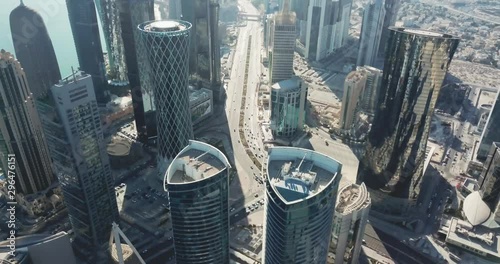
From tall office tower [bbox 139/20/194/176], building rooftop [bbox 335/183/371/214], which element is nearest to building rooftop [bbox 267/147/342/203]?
building rooftop [bbox 335/183/371/214]

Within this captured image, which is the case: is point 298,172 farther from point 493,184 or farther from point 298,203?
point 493,184

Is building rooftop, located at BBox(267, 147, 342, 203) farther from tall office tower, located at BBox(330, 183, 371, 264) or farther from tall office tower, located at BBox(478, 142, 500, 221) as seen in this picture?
tall office tower, located at BBox(478, 142, 500, 221)

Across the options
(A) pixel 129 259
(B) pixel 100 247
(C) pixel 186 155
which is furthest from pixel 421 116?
(B) pixel 100 247

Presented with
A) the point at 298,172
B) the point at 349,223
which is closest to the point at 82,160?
the point at 298,172

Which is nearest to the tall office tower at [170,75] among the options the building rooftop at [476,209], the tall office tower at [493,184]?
the building rooftop at [476,209]

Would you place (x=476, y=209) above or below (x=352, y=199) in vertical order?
below

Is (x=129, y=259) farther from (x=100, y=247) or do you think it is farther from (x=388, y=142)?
(x=388, y=142)
